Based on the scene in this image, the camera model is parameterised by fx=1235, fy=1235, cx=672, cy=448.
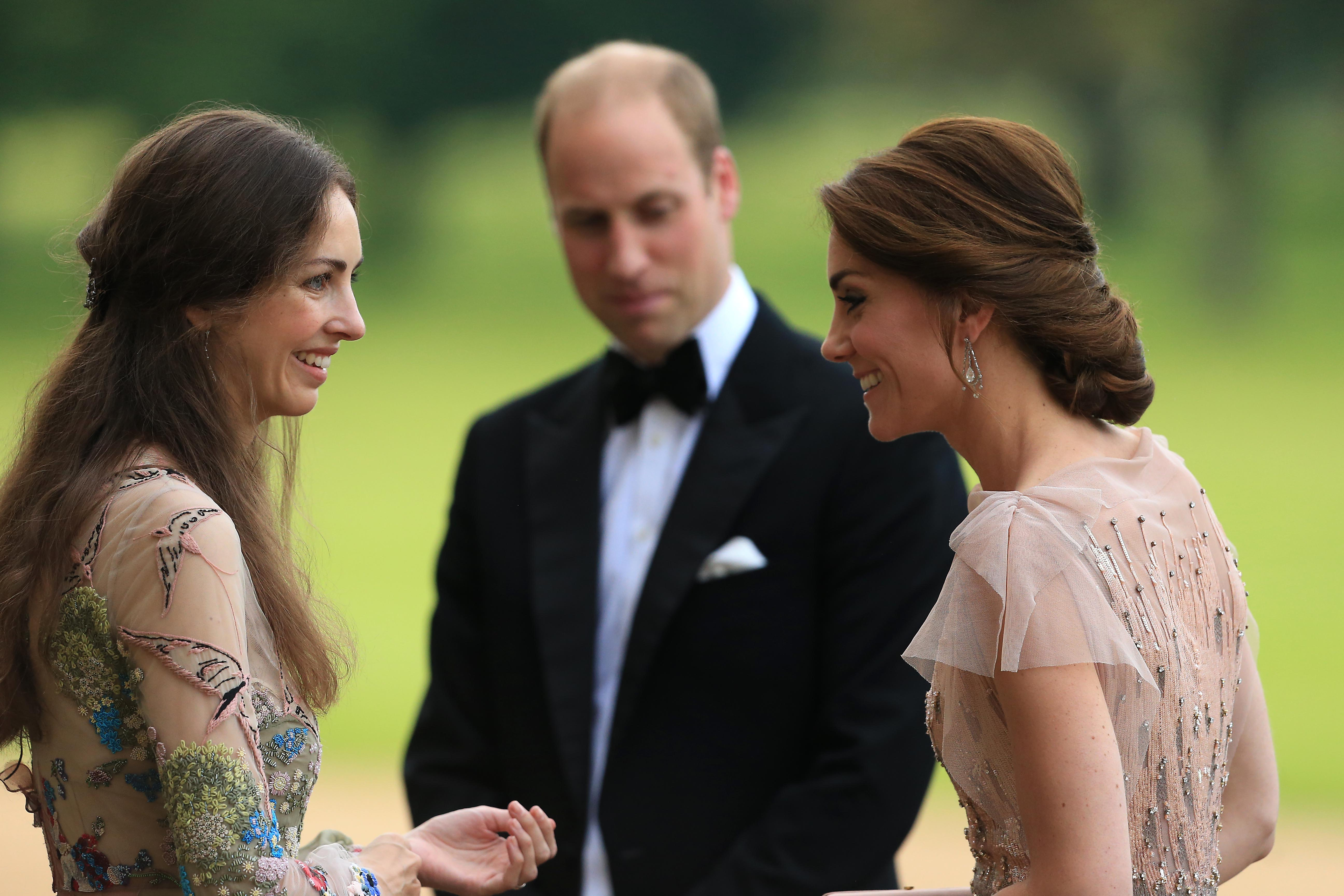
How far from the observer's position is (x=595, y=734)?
2.12 meters

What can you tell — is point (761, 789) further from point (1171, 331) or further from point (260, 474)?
point (1171, 331)

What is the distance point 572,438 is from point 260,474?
93cm

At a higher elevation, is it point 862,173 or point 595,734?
point 862,173

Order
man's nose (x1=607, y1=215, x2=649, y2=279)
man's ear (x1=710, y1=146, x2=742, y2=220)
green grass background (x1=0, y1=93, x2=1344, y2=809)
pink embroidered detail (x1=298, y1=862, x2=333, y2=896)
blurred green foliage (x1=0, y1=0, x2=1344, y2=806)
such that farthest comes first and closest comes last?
1. blurred green foliage (x1=0, y1=0, x2=1344, y2=806)
2. green grass background (x1=0, y1=93, x2=1344, y2=809)
3. man's ear (x1=710, y1=146, x2=742, y2=220)
4. man's nose (x1=607, y1=215, x2=649, y2=279)
5. pink embroidered detail (x1=298, y1=862, x2=333, y2=896)

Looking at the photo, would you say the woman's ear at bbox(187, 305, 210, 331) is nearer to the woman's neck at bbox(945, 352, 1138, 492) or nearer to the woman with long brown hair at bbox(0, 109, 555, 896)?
the woman with long brown hair at bbox(0, 109, 555, 896)

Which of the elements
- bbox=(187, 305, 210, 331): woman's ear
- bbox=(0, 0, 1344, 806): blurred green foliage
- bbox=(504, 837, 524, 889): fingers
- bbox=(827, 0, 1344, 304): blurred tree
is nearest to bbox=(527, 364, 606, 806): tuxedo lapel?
bbox=(504, 837, 524, 889): fingers

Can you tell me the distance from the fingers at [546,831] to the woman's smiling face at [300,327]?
21.6 inches

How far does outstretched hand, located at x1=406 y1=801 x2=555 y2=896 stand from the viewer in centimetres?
146

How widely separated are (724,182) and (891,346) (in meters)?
1.14

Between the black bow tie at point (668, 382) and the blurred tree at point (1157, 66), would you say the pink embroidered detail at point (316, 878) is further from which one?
the blurred tree at point (1157, 66)

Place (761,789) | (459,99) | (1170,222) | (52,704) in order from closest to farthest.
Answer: (52,704) < (761,789) < (1170,222) < (459,99)

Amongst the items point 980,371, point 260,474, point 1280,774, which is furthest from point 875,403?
point 1280,774

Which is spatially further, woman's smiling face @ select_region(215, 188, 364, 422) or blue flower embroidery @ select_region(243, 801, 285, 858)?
woman's smiling face @ select_region(215, 188, 364, 422)

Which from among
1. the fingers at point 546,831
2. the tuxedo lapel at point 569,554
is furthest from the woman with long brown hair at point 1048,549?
the tuxedo lapel at point 569,554
